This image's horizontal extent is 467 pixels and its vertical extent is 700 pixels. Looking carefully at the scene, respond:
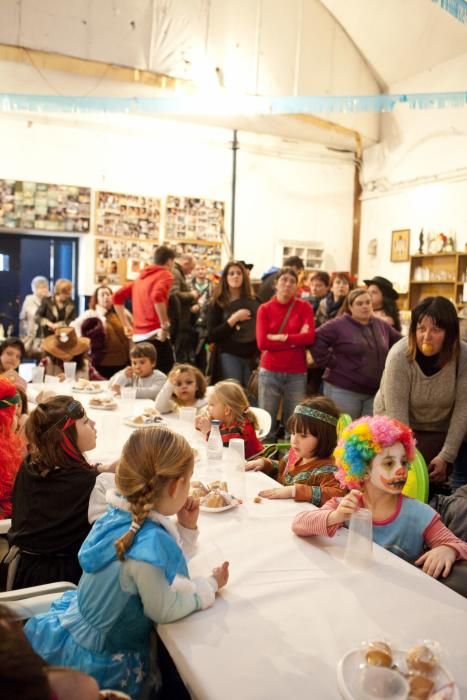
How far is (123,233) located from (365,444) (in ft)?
24.6

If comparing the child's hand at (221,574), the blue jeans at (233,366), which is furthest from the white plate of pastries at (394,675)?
the blue jeans at (233,366)

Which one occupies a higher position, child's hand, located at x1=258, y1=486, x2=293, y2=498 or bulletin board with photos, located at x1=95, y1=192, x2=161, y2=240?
bulletin board with photos, located at x1=95, y1=192, x2=161, y2=240

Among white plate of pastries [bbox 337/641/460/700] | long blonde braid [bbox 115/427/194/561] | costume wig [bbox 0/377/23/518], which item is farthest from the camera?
costume wig [bbox 0/377/23/518]

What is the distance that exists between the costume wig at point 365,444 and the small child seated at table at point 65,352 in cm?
366

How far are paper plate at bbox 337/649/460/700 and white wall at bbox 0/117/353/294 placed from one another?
796cm

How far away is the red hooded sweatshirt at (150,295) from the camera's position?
5270 millimetres

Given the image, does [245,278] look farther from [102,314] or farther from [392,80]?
[392,80]

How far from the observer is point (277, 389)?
4633 mm

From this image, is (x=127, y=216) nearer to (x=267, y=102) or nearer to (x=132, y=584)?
(x=267, y=102)

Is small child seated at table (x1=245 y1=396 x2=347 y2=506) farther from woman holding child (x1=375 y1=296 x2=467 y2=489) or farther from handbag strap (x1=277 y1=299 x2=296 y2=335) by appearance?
handbag strap (x1=277 y1=299 x2=296 y2=335)

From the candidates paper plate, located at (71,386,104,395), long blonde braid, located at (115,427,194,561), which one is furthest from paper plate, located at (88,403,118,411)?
long blonde braid, located at (115,427,194,561)

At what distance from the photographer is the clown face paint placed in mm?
1861

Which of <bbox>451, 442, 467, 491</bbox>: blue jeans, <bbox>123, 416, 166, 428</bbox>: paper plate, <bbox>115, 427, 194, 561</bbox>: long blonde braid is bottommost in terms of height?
<bbox>451, 442, 467, 491</bbox>: blue jeans

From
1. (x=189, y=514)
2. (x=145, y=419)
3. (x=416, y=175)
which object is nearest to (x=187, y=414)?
(x=145, y=419)
